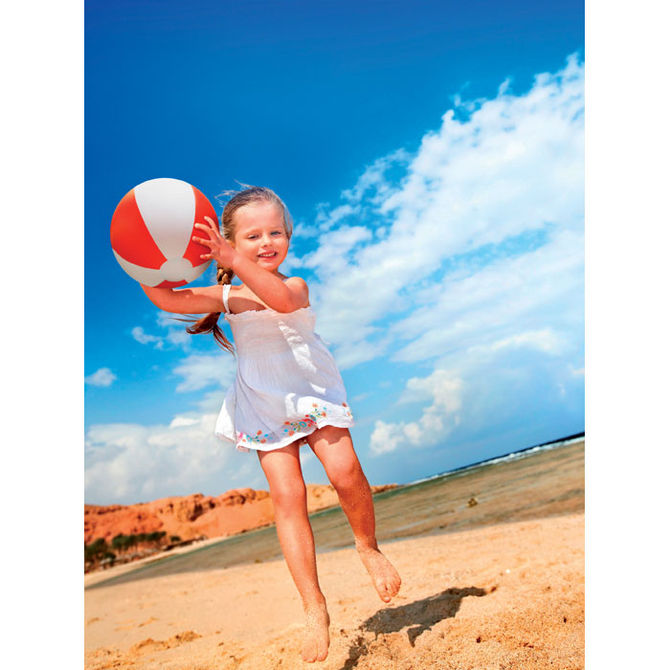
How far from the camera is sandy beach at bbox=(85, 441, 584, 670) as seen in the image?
2396mm

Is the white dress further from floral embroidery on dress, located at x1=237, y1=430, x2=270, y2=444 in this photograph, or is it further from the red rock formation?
the red rock formation

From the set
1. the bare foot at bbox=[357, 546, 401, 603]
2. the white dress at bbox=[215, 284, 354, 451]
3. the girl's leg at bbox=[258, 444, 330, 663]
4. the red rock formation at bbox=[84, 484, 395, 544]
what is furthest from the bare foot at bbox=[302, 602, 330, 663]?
the red rock formation at bbox=[84, 484, 395, 544]

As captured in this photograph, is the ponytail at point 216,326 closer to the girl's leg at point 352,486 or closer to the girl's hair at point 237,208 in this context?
the girl's hair at point 237,208

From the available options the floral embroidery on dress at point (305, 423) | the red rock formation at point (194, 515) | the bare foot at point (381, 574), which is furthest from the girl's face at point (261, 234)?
the red rock formation at point (194, 515)

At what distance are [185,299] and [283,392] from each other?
54cm

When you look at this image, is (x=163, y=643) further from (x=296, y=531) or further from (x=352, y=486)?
(x=352, y=486)

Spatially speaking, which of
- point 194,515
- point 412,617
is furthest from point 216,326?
point 194,515

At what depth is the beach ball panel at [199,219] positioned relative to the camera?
209cm

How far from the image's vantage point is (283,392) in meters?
2.24

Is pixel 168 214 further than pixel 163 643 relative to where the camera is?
No

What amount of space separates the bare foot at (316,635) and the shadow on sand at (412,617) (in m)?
0.46
